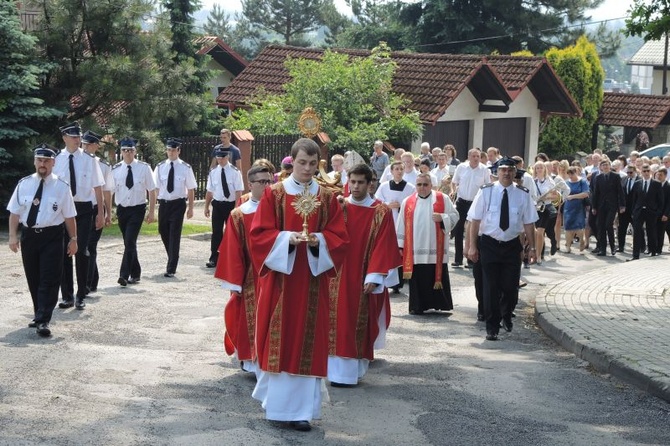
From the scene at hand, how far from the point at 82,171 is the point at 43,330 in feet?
8.67

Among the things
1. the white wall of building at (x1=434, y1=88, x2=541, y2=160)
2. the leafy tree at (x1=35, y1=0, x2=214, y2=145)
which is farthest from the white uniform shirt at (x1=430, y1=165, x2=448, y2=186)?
the white wall of building at (x1=434, y1=88, x2=541, y2=160)

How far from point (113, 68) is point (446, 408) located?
46.6 ft

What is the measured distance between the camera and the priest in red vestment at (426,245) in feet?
46.4

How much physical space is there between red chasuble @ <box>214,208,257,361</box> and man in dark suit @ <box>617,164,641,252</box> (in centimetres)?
1353

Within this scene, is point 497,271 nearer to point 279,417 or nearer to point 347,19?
point 279,417

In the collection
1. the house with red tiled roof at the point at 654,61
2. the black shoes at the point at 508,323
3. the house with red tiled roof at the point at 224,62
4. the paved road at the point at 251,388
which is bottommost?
the paved road at the point at 251,388

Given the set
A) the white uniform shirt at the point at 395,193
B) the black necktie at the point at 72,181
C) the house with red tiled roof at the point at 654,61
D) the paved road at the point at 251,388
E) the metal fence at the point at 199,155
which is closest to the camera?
the paved road at the point at 251,388

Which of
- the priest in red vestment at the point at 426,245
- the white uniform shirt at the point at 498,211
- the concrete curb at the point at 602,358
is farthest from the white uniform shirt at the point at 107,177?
the concrete curb at the point at 602,358

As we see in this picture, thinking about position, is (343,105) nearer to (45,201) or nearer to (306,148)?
(45,201)

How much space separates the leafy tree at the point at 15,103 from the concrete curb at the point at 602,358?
9.99 metres

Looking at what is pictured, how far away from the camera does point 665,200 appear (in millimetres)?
21906

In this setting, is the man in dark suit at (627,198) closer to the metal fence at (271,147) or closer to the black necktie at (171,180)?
the metal fence at (271,147)

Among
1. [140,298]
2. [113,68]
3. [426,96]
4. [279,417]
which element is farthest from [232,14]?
[279,417]

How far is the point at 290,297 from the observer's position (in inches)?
329
